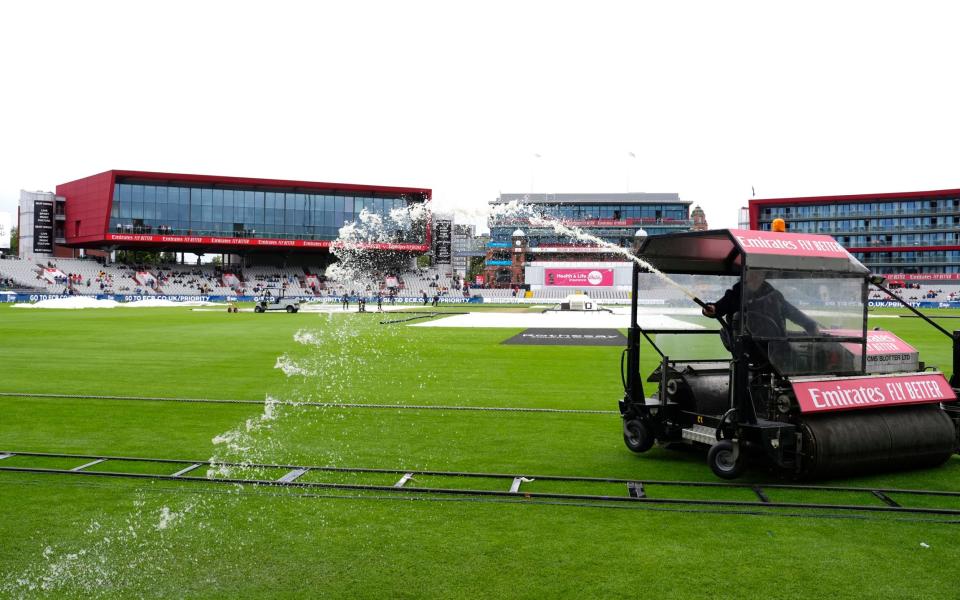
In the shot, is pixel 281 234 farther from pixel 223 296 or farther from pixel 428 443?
pixel 428 443

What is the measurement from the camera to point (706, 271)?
8.38 m

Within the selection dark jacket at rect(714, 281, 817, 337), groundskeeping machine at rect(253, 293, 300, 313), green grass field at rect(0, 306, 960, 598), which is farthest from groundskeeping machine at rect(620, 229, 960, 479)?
groundskeeping machine at rect(253, 293, 300, 313)

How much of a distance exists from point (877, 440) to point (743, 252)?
2.45m

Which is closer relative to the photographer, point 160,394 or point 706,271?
point 706,271

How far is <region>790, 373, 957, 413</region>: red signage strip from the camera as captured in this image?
681cm

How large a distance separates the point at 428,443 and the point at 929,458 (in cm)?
563

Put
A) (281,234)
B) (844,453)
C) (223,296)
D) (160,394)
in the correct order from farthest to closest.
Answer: (281,234), (223,296), (160,394), (844,453)

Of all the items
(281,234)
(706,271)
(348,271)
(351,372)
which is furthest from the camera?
(348,271)

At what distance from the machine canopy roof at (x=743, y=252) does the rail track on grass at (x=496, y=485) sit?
2185mm

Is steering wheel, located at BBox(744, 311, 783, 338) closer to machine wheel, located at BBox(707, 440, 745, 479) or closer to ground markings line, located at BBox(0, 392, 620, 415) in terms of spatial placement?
machine wheel, located at BBox(707, 440, 745, 479)

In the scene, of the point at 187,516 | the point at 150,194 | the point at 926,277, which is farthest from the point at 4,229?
the point at 926,277

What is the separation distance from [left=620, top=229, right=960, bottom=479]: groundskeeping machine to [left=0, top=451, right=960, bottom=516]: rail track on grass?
398mm

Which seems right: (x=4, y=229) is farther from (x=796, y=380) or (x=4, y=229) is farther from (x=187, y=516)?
(x=796, y=380)

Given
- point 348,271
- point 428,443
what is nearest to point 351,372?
point 428,443
